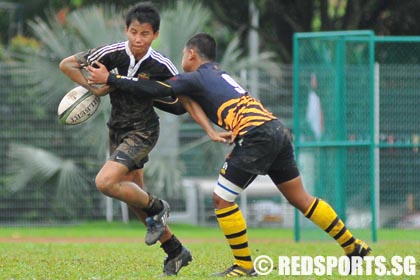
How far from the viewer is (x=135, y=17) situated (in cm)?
928

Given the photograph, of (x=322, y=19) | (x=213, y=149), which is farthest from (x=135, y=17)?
(x=322, y=19)

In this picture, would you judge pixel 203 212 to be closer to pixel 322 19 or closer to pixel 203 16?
pixel 203 16

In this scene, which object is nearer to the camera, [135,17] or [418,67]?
[135,17]

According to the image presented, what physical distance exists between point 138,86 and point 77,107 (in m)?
0.68

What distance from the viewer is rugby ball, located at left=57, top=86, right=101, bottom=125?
945 centimetres

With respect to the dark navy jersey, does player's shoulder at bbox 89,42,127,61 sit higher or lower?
higher

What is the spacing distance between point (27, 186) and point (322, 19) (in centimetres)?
743

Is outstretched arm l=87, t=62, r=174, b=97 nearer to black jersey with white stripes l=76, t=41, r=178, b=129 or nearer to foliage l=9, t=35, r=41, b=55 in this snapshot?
black jersey with white stripes l=76, t=41, r=178, b=129

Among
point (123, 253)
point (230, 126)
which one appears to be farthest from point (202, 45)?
point (123, 253)

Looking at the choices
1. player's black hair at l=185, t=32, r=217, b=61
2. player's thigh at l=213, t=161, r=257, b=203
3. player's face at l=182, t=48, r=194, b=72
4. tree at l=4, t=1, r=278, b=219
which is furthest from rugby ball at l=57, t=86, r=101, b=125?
tree at l=4, t=1, r=278, b=219

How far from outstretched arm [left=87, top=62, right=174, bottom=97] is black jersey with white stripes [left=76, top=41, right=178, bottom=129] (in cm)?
25

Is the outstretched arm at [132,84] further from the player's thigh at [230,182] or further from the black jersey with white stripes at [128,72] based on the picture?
the player's thigh at [230,182]

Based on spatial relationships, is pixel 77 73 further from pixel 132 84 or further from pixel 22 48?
pixel 22 48

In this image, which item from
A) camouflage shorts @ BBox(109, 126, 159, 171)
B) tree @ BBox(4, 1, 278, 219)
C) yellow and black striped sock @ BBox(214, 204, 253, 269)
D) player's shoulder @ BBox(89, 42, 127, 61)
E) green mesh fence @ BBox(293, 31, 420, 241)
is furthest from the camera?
tree @ BBox(4, 1, 278, 219)
